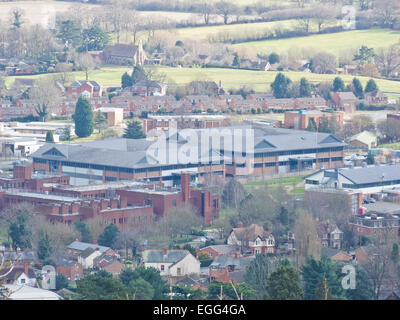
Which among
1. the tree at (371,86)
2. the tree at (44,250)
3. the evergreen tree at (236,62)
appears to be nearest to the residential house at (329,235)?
the tree at (44,250)

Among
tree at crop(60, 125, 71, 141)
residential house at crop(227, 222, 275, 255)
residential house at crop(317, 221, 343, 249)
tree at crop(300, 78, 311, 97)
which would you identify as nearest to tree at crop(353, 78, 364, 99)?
tree at crop(300, 78, 311, 97)

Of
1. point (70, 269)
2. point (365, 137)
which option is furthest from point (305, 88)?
point (70, 269)

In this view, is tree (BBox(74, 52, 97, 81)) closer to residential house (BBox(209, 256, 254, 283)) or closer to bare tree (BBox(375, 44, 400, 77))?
bare tree (BBox(375, 44, 400, 77))

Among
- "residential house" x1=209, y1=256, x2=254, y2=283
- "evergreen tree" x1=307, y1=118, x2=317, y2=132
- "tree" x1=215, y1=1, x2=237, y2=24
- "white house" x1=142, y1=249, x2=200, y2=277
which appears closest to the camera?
"residential house" x1=209, y1=256, x2=254, y2=283

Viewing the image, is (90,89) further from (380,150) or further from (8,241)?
(8,241)

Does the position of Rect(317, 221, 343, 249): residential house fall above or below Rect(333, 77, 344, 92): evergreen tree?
below

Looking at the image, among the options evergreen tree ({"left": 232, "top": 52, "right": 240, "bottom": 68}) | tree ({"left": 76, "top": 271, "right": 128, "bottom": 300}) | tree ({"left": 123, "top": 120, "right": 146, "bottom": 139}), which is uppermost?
evergreen tree ({"left": 232, "top": 52, "right": 240, "bottom": 68})

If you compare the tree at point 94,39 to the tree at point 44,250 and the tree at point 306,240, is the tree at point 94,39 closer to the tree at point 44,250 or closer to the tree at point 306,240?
the tree at point 44,250

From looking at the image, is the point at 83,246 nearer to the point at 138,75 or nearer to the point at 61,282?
the point at 61,282
